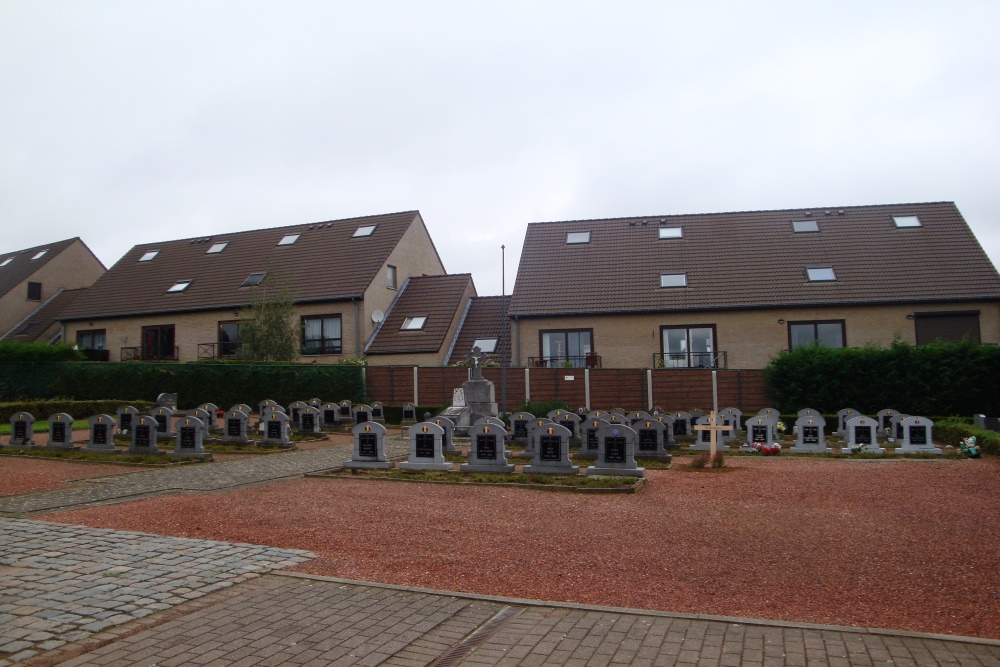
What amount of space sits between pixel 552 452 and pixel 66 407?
1849cm

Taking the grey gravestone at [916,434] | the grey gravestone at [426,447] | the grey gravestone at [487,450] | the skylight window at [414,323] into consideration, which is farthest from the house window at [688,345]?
the grey gravestone at [426,447]

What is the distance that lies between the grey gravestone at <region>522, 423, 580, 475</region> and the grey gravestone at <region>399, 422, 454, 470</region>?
1.59m

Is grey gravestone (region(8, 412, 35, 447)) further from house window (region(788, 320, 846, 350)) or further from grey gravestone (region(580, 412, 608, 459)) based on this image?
house window (region(788, 320, 846, 350))

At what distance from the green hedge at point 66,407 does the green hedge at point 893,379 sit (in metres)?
19.9

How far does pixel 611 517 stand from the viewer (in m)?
9.19

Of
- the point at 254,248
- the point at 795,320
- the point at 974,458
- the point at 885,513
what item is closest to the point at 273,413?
the point at 885,513

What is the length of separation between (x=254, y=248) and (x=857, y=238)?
2792 cm

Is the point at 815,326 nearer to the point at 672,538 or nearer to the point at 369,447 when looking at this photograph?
the point at 369,447

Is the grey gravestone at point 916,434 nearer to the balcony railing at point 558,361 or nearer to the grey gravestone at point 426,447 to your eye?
the grey gravestone at point 426,447

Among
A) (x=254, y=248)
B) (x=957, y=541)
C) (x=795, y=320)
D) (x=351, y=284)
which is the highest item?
(x=254, y=248)

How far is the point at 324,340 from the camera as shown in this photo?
108ft

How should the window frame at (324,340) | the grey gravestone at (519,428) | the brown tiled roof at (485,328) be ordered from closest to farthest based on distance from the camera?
the grey gravestone at (519,428)
the brown tiled roof at (485,328)
the window frame at (324,340)

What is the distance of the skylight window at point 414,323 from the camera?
106ft

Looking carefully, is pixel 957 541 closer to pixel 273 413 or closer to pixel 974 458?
pixel 974 458
